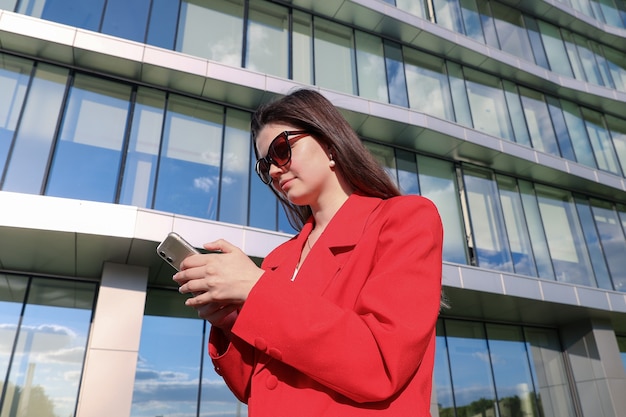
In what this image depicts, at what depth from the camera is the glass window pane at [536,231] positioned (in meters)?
13.3

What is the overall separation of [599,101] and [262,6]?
41.4 feet

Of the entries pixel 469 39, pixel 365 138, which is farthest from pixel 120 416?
pixel 469 39

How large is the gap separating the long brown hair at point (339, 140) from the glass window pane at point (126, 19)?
1059cm

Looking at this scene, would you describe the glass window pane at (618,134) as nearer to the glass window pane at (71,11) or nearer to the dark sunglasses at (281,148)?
the glass window pane at (71,11)

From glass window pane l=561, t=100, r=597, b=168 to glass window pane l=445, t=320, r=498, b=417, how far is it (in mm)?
7384

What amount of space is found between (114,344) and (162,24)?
24.2 ft

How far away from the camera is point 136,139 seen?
10.2 meters

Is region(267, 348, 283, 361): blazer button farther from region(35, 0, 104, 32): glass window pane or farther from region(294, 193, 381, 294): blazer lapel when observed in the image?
region(35, 0, 104, 32): glass window pane

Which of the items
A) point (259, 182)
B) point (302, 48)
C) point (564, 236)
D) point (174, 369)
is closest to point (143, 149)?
point (259, 182)

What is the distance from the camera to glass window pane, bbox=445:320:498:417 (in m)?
11.9

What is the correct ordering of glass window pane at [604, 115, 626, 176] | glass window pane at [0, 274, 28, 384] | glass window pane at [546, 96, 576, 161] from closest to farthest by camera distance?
glass window pane at [0, 274, 28, 384] → glass window pane at [546, 96, 576, 161] → glass window pane at [604, 115, 626, 176]

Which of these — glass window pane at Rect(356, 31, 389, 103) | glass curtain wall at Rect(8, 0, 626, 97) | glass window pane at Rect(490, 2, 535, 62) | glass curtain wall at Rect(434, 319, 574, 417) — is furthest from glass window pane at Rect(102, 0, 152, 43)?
glass window pane at Rect(490, 2, 535, 62)

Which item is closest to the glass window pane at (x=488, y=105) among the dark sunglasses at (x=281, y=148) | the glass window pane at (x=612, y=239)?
the glass window pane at (x=612, y=239)

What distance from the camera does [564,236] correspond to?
47.0 ft
